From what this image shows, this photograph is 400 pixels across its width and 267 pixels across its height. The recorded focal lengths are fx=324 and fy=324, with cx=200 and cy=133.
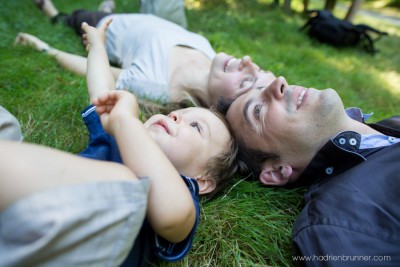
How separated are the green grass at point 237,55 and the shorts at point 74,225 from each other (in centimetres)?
56

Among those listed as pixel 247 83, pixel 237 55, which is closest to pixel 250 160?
pixel 247 83

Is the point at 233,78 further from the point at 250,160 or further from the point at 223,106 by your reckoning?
the point at 250,160

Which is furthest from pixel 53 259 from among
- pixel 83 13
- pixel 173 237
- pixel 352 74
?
pixel 352 74

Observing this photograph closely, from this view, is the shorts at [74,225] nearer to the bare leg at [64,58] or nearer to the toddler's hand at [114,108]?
the toddler's hand at [114,108]

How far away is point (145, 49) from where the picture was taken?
3.21m

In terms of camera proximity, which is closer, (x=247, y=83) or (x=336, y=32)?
(x=247, y=83)

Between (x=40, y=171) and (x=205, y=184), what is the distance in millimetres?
949

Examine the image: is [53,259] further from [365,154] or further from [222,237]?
Result: [365,154]

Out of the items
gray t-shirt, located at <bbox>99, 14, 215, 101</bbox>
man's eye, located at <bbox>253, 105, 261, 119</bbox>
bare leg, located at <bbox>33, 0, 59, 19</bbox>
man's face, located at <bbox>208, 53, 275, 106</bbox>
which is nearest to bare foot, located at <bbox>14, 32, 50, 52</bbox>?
gray t-shirt, located at <bbox>99, 14, 215, 101</bbox>

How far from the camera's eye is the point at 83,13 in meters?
4.04

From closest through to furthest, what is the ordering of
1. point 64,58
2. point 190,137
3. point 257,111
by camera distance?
point 190,137
point 257,111
point 64,58

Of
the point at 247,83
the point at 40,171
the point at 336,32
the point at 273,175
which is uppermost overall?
the point at 40,171

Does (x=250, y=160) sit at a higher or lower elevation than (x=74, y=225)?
lower

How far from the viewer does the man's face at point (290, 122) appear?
1.85m
